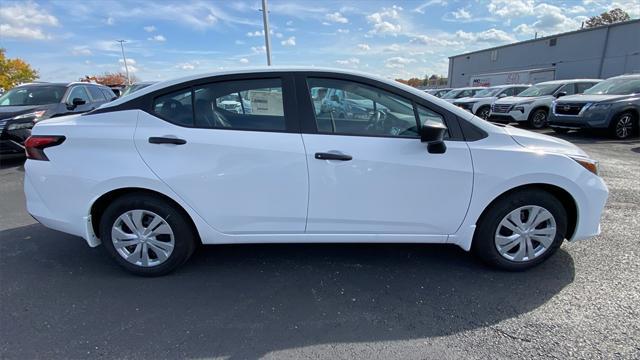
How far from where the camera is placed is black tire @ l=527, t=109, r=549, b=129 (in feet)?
41.0

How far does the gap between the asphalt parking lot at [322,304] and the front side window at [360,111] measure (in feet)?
3.88

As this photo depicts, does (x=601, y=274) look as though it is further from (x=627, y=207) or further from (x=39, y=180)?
(x=39, y=180)

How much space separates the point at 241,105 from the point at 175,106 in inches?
19.8

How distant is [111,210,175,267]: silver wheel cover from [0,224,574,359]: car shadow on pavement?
0.19 m

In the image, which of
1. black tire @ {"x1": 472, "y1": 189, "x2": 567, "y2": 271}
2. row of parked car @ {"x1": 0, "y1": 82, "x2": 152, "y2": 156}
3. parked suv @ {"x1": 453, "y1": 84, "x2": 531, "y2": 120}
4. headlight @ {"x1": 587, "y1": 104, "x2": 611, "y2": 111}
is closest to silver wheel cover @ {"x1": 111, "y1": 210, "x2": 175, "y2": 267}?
black tire @ {"x1": 472, "y1": 189, "x2": 567, "y2": 271}

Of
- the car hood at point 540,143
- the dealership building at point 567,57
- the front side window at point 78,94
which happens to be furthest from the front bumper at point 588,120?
the dealership building at point 567,57

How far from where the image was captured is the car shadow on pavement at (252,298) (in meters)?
2.28

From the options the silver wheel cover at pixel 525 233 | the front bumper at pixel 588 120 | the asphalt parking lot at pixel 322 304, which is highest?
the front bumper at pixel 588 120

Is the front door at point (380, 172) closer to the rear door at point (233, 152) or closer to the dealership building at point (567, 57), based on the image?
the rear door at point (233, 152)

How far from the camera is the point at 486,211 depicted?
2902mm

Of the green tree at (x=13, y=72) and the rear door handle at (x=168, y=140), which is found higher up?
the green tree at (x=13, y=72)

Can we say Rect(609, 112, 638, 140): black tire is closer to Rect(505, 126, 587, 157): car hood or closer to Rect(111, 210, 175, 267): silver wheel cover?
Rect(505, 126, 587, 157): car hood

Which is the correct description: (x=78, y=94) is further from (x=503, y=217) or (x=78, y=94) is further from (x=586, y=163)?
(x=586, y=163)

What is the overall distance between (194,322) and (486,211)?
7.58 ft
